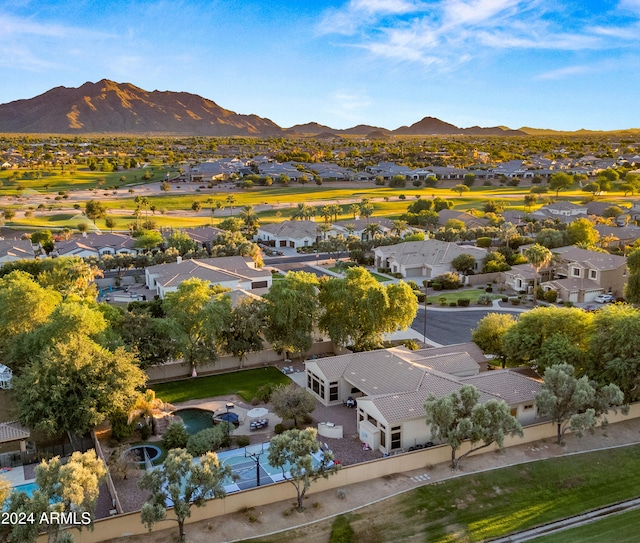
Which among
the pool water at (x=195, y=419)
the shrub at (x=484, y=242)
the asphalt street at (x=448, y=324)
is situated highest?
the shrub at (x=484, y=242)

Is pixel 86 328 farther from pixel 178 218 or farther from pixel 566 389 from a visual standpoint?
pixel 178 218

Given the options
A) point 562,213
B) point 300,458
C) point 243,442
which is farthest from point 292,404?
point 562,213

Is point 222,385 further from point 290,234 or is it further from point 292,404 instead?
point 290,234

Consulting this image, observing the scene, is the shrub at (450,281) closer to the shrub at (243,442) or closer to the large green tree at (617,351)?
the large green tree at (617,351)

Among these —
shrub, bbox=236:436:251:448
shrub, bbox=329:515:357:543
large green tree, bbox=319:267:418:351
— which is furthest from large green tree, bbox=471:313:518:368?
shrub, bbox=329:515:357:543

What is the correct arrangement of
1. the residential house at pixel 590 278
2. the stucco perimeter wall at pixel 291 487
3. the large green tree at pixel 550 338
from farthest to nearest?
1. the residential house at pixel 590 278
2. the large green tree at pixel 550 338
3. the stucco perimeter wall at pixel 291 487

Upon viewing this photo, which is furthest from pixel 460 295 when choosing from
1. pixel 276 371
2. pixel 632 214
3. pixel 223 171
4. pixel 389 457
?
pixel 223 171

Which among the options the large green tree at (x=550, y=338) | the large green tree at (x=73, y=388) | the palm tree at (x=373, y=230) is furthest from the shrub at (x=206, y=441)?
the palm tree at (x=373, y=230)
